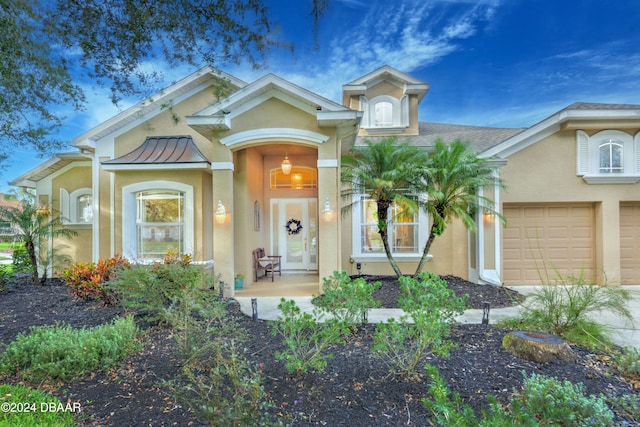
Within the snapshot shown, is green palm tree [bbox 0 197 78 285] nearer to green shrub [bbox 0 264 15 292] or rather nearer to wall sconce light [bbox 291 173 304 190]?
green shrub [bbox 0 264 15 292]

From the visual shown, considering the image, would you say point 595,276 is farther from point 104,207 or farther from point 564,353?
point 104,207

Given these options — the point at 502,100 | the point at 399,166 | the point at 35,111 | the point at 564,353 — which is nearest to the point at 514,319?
the point at 564,353

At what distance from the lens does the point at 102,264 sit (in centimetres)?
736

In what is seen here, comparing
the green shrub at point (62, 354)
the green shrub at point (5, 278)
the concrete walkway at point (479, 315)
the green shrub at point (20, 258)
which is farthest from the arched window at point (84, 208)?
the green shrub at point (62, 354)

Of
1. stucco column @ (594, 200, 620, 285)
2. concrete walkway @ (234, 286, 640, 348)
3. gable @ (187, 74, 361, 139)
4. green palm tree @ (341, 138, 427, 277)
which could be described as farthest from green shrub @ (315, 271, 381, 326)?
stucco column @ (594, 200, 620, 285)

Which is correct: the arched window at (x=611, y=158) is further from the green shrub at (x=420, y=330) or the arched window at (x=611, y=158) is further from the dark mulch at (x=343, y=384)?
the green shrub at (x=420, y=330)

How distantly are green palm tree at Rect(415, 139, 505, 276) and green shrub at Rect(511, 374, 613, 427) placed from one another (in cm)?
503

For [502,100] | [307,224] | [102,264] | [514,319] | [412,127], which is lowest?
[514,319]

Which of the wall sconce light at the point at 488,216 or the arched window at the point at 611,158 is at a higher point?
the arched window at the point at 611,158

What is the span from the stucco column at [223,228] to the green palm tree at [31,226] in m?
5.51

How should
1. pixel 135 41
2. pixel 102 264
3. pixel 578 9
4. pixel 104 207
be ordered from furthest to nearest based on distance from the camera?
pixel 104 207 → pixel 578 9 → pixel 102 264 → pixel 135 41

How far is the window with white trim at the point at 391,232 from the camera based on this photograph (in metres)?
9.55

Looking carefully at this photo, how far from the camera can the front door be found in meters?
11.2

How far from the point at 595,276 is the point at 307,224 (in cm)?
853
